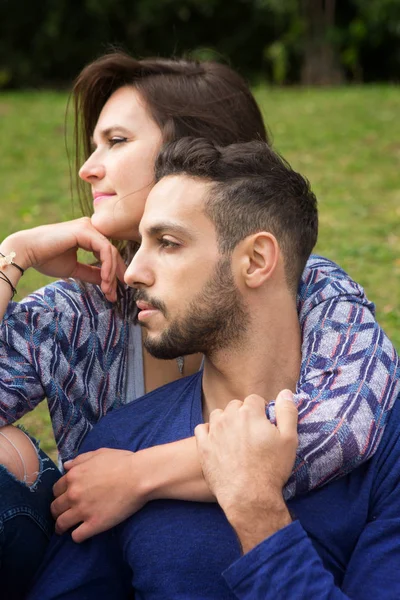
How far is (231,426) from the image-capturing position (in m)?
2.48

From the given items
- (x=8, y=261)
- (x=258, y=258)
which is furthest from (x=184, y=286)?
(x=8, y=261)

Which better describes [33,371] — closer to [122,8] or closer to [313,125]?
[313,125]

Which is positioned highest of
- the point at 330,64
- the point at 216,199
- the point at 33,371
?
the point at 216,199

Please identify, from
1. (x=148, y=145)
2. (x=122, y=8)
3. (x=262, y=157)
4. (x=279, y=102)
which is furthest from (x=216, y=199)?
(x=122, y=8)

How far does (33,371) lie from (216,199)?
2.90 feet

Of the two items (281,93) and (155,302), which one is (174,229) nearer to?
(155,302)

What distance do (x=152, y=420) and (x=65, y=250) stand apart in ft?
2.73

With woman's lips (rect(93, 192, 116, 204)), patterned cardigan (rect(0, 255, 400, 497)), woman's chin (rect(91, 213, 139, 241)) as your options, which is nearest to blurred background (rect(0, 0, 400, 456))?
woman's lips (rect(93, 192, 116, 204))

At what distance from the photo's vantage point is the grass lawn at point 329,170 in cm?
707

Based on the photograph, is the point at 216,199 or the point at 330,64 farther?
the point at 330,64

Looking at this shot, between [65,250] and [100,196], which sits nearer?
[65,250]

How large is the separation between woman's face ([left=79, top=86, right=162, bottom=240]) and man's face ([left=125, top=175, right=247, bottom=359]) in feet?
1.76

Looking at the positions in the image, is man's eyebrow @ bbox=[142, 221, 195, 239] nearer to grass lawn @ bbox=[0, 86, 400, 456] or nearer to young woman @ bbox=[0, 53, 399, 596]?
young woman @ bbox=[0, 53, 399, 596]

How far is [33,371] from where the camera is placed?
121 inches
